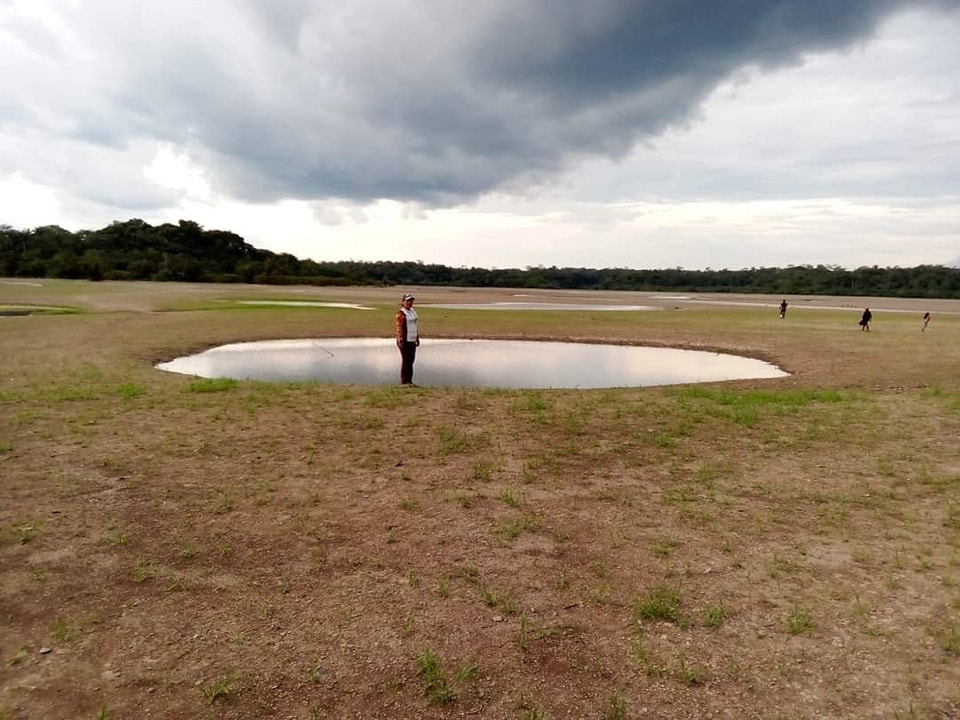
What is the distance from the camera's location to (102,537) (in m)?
6.86

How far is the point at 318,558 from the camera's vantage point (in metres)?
6.49

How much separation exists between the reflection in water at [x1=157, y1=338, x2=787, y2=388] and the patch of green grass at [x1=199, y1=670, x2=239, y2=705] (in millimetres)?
13574

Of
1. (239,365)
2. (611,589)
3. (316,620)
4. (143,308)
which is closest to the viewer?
(316,620)

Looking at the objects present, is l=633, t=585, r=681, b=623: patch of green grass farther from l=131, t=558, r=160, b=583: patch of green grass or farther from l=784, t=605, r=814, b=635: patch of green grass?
l=131, t=558, r=160, b=583: patch of green grass

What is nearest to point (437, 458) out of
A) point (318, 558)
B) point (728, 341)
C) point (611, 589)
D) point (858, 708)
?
point (318, 558)

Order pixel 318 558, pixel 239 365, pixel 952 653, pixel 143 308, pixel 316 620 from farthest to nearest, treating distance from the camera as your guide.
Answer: pixel 143 308 < pixel 239 365 < pixel 318 558 < pixel 316 620 < pixel 952 653

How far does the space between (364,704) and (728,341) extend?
3138 centimetres

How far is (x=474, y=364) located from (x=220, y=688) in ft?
61.1

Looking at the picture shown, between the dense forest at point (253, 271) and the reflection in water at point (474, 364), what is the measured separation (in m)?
105

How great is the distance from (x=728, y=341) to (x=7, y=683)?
3260 cm

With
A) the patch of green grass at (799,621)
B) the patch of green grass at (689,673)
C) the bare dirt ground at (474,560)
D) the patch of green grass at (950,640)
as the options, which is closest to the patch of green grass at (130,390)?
the bare dirt ground at (474,560)

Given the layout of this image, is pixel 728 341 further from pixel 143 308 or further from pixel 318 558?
pixel 143 308

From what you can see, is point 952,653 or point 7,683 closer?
point 7,683

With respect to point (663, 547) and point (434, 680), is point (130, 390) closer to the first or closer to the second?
point (434, 680)
